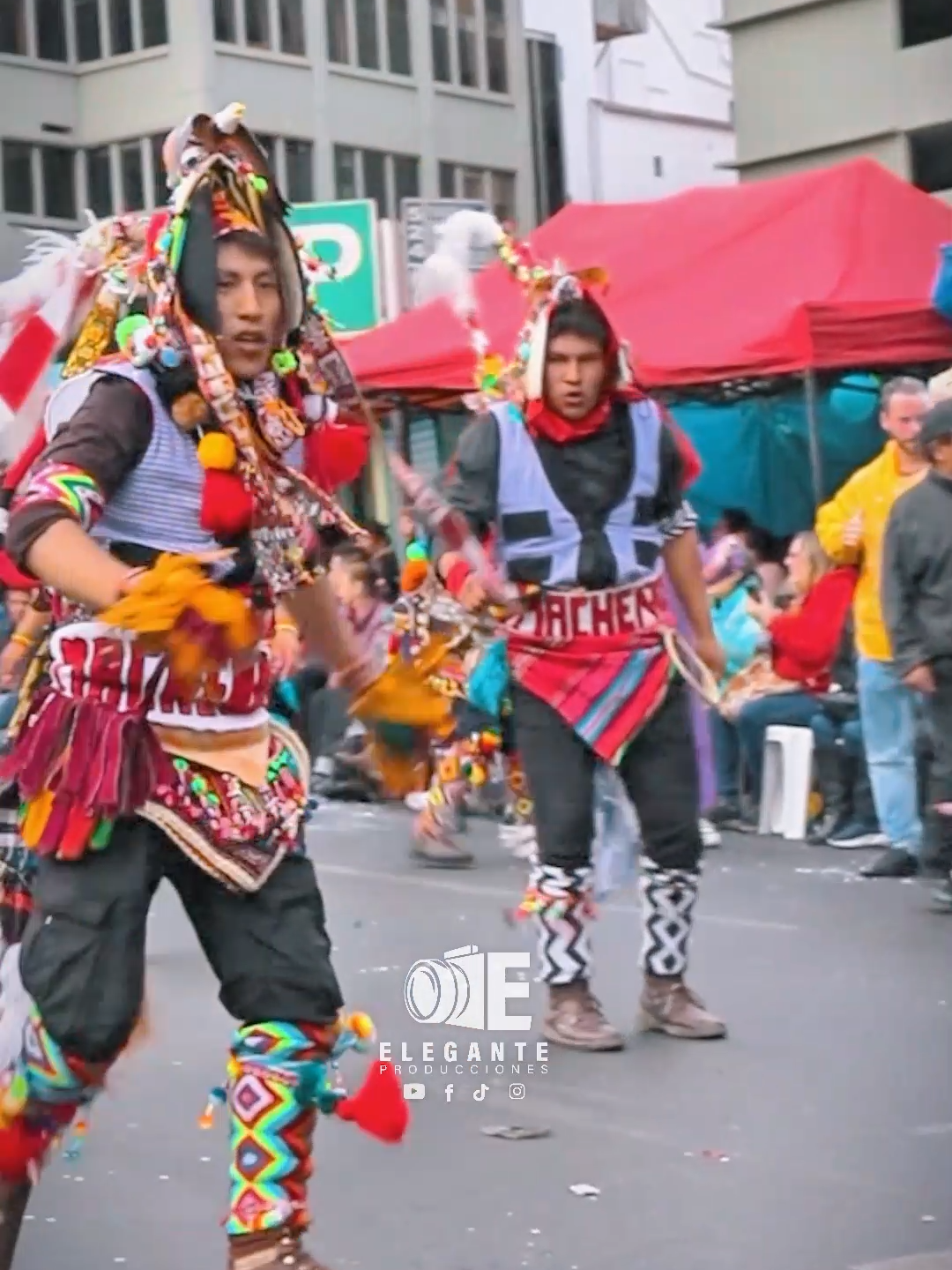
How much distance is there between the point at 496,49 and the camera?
4125 centimetres

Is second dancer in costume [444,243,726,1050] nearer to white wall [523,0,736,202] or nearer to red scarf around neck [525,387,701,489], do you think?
red scarf around neck [525,387,701,489]

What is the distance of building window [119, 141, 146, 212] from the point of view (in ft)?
127

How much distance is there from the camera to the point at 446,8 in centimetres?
4103

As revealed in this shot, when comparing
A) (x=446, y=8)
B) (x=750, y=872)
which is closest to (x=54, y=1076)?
(x=750, y=872)

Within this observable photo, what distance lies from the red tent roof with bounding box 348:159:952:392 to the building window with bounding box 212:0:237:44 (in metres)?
23.3

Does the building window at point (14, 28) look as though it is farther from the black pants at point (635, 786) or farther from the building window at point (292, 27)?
the black pants at point (635, 786)

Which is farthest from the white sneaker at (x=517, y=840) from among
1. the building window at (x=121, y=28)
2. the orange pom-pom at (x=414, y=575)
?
the building window at (x=121, y=28)

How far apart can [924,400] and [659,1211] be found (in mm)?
5614

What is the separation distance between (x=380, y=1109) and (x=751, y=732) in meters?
7.56

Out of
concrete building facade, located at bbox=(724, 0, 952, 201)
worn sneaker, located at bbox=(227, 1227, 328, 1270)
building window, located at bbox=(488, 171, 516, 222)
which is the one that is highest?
building window, located at bbox=(488, 171, 516, 222)

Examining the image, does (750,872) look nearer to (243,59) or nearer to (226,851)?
(226,851)

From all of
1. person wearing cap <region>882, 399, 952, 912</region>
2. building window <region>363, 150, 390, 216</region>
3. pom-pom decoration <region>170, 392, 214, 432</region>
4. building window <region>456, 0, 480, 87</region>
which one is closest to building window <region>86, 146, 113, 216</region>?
building window <region>363, 150, 390, 216</region>

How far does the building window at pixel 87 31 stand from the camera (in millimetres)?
39312
